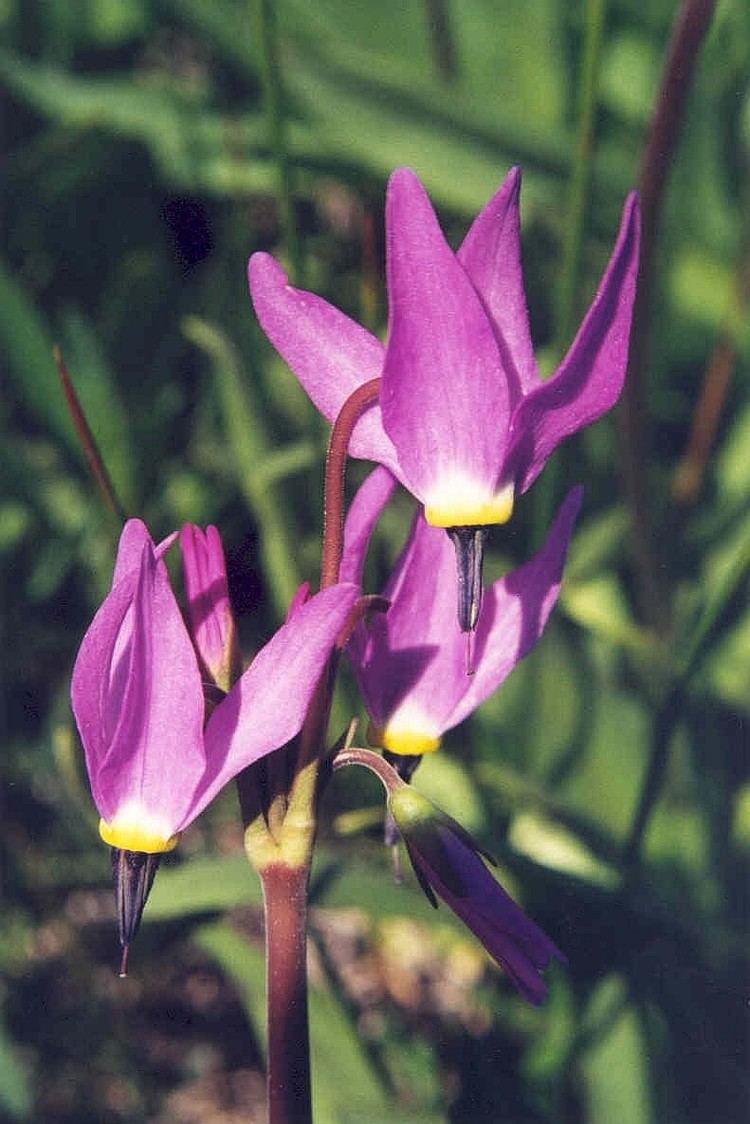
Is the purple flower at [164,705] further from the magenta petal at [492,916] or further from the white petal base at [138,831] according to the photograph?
the magenta petal at [492,916]

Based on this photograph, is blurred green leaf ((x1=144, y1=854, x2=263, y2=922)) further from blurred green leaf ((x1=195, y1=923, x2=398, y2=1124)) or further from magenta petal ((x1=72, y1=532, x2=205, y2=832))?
magenta petal ((x1=72, y1=532, x2=205, y2=832))

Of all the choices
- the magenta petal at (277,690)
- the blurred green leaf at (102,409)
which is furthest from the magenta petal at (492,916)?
the blurred green leaf at (102,409)

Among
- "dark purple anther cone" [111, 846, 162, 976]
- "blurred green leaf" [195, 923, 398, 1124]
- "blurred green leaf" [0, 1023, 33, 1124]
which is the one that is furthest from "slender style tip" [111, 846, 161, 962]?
"blurred green leaf" [0, 1023, 33, 1124]

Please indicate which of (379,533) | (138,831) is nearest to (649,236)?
(379,533)

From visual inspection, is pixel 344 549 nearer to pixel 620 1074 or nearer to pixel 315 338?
pixel 315 338

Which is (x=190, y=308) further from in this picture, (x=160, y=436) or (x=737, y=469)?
(x=737, y=469)

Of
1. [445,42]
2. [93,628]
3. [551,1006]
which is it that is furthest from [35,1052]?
[445,42]
